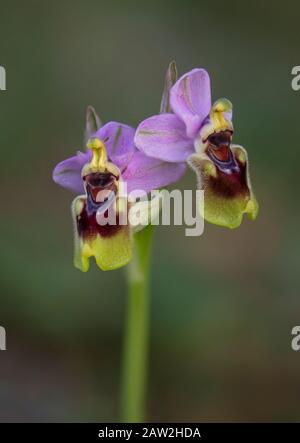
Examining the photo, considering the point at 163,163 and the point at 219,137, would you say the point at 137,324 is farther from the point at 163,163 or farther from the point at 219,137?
the point at 219,137

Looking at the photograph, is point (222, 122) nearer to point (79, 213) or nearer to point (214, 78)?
point (79, 213)

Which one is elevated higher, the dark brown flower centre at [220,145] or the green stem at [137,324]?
the dark brown flower centre at [220,145]

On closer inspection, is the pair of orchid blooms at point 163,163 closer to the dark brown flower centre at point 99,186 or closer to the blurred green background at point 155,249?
the dark brown flower centre at point 99,186

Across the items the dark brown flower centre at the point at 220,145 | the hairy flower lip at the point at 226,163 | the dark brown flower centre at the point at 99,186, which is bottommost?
the dark brown flower centre at the point at 99,186

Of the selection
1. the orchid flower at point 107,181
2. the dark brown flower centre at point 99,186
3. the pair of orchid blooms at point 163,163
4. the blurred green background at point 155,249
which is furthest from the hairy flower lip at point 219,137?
the blurred green background at point 155,249

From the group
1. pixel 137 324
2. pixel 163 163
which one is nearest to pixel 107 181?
pixel 163 163

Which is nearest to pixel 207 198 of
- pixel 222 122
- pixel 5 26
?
pixel 222 122

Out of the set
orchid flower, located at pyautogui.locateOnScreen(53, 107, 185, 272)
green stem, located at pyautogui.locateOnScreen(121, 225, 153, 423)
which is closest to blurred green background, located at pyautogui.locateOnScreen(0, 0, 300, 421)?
green stem, located at pyautogui.locateOnScreen(121, 225, 153, 423)
